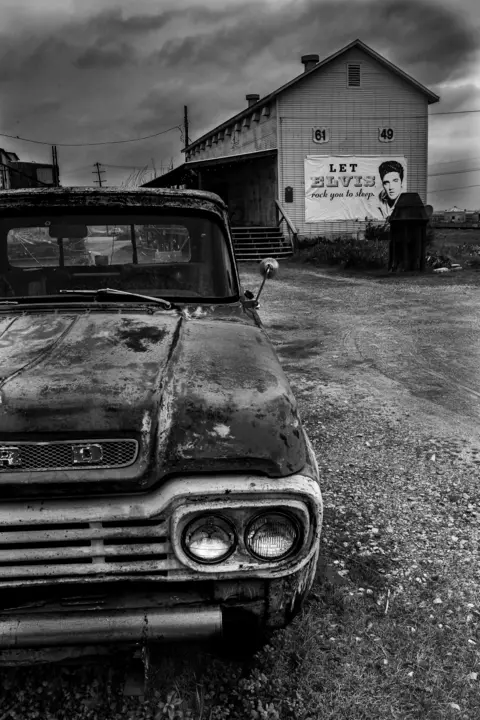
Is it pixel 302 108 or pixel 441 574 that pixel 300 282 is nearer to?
pixel 302 108

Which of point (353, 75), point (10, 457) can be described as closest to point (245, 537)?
point (10, 457)

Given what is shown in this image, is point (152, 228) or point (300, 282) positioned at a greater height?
point (152, 228)

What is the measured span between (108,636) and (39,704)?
74cm

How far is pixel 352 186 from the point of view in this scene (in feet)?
85.6

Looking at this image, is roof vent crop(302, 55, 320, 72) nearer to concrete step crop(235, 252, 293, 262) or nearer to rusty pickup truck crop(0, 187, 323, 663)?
concrete step crop(235, 252, 293, 262)

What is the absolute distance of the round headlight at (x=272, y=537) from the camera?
1.93m

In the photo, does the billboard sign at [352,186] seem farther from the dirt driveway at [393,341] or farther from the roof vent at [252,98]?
the dirt driveway at [393,341]

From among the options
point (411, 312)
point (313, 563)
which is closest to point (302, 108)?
point (411, 312)

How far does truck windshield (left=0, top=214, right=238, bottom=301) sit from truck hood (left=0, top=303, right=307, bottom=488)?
922mm

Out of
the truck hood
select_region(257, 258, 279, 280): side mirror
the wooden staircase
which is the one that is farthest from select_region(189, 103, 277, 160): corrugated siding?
the truck hood

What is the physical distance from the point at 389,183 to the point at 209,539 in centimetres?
2650

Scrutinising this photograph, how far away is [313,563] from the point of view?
6.74 feet

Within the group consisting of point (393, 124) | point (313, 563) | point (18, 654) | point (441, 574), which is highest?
point (393, 124)

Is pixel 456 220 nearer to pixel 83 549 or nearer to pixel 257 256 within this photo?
pixel 257 256
